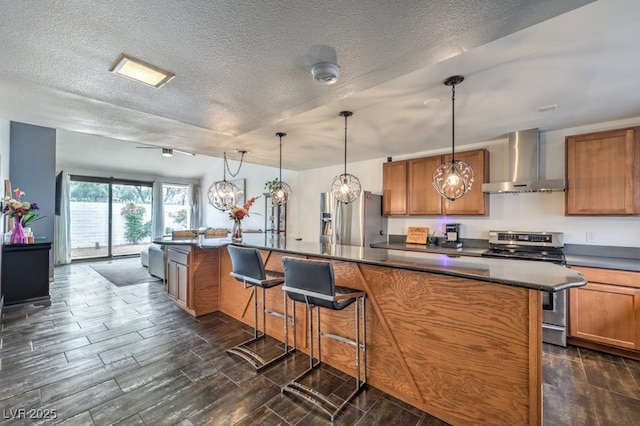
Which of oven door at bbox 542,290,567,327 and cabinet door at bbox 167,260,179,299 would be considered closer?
oven door at bbox 542,290,567,327

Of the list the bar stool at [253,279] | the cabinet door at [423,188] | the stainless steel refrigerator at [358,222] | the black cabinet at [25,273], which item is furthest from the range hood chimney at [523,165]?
the black cabinet at [25,273]

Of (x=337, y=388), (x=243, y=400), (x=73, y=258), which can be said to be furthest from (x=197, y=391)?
(x=73, y=258)

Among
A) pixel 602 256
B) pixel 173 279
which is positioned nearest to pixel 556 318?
pixel 602 256

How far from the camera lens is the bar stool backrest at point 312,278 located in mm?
1884

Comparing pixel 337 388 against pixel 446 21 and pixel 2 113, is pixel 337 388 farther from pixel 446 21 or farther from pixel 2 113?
pixel 2 113

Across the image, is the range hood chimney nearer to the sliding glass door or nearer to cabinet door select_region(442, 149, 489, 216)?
cabinet door select_region(442, 149, 489, 216)

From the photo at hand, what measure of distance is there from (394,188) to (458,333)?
3.06 metres

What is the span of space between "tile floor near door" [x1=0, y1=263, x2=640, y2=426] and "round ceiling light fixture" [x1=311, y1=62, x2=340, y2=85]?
2278mm

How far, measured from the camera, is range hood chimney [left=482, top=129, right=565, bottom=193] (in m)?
3.20

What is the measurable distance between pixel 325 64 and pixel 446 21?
725mm

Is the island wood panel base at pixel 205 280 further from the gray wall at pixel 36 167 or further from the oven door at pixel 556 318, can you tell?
the oven door at pixel 556 318

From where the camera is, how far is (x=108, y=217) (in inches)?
298

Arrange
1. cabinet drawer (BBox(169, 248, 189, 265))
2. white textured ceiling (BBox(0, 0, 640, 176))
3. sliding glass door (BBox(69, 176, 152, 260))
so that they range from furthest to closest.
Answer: sliding glass door (BBox(69, 176, 152, 260)) → cabinet drawer (BBox(169, 248, 189, 265)) → white textured ceiling (BBox(0, 0, 640, 176))

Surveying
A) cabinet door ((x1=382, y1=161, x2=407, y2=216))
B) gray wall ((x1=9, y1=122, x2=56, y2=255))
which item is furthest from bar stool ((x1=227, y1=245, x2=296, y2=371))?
gray wall ((x1=9, y1=122, x2=56, y2=255))
